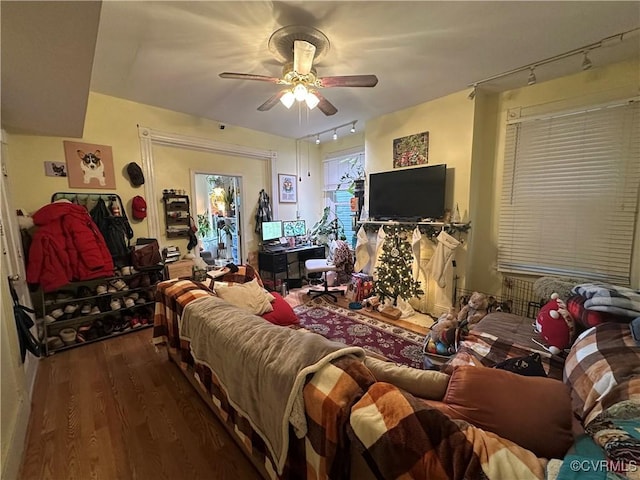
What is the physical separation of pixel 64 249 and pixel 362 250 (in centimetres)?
348

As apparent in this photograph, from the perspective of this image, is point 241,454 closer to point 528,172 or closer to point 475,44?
point 475,44

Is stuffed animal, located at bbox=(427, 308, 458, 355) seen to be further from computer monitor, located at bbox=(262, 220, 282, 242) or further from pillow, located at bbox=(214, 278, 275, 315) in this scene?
computer monitor, located at bbox=(262, 220, 282, 242)

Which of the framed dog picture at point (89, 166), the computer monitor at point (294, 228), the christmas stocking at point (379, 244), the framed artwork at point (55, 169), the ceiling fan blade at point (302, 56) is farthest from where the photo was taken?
the computer monitor at point (294, 228)

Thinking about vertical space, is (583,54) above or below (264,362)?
above

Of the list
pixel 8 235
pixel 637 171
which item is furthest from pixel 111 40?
pixel 637 171

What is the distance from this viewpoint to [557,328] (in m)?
1.74

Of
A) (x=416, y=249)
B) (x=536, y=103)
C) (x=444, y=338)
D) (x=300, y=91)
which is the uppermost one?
(x=536, y=103)

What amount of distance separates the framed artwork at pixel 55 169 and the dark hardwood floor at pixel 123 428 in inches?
73.2

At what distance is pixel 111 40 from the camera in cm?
202

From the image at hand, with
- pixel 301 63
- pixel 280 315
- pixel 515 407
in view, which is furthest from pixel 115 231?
pixel 515 407

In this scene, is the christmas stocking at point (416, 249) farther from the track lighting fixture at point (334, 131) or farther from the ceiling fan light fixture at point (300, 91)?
the ceiling fan light fixture at point (300, 91)

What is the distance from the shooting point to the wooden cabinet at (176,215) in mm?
3512

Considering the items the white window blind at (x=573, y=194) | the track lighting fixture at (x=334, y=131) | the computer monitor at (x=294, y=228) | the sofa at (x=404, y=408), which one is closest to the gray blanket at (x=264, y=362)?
the sofa at (x=404, y=408)

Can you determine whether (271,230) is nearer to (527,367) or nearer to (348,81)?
(348,81)
